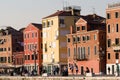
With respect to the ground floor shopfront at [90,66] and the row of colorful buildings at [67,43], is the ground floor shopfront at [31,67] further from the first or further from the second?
the ground floor shopfront at [90,66]

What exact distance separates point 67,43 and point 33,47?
13.8 meters

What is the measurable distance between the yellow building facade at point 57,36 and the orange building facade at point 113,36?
16.1m

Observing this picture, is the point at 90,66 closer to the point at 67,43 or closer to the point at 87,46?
the point at 87,46

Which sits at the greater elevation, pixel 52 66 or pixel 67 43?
pixel 67 43

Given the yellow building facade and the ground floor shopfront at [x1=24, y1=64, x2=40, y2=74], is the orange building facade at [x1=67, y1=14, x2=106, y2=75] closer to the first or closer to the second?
the yellow building facade

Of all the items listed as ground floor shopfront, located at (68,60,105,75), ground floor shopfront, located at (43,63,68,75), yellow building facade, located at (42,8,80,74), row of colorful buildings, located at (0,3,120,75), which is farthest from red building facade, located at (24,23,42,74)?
ground floor shopfront, located at (68,60,105,75)

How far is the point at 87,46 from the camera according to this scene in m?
94.8

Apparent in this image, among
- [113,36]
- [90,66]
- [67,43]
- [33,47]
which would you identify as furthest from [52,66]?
[113,36]

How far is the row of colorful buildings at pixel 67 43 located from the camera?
3526 inches

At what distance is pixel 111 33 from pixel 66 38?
16537 millimetres

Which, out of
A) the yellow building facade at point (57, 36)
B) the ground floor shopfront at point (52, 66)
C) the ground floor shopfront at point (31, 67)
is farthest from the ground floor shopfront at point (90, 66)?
the ground floor shopfront at point (31, 67)

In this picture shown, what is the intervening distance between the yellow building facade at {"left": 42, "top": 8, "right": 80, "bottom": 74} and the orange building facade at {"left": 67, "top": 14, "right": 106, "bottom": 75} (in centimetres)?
367

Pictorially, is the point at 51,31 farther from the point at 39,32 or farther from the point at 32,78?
the point at 32,78

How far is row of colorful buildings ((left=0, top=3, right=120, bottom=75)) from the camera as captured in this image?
8956 centimetres
